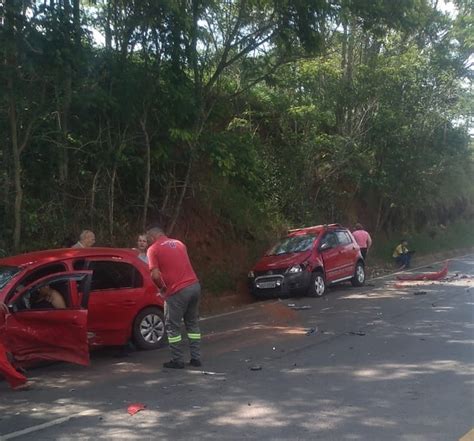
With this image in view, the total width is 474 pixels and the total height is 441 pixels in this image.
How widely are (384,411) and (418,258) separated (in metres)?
23.1

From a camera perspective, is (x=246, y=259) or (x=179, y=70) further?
(x=246, y=259)

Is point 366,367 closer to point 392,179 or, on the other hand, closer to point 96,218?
point 96,218

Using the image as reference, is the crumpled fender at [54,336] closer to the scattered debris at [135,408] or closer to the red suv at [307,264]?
the scattered debris at [135,408]

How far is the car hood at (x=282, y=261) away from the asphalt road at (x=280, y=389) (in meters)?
4.12

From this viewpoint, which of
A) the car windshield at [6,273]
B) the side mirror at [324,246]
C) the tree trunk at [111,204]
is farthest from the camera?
the side mirror at [324,246]

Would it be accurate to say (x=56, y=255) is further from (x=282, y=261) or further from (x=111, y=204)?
(x=282, y=261)

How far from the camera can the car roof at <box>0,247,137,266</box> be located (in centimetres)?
820

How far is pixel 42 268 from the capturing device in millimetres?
8141

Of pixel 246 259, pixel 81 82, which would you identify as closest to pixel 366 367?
pixel 81 82

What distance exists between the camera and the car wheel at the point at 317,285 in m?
15.1

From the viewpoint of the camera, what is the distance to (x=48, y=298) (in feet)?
26.0

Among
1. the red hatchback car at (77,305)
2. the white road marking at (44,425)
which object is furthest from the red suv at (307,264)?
the white road marking at (44,425)

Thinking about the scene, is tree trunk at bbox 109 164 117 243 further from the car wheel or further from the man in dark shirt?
the man in dark shirt

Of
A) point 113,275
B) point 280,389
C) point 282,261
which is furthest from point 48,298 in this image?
point 282,261
